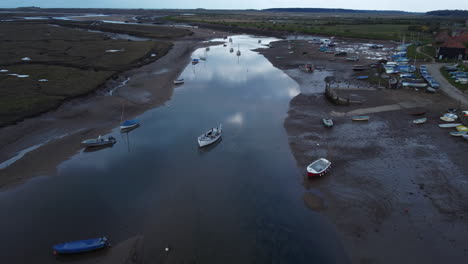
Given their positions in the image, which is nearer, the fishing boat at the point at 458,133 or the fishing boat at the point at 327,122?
the fishing boat at the point at 458,133

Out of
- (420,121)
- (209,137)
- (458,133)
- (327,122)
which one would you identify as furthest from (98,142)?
(458,133)

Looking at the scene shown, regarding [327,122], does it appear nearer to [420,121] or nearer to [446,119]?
[420,121]

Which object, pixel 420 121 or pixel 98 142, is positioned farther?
pixel 420 121

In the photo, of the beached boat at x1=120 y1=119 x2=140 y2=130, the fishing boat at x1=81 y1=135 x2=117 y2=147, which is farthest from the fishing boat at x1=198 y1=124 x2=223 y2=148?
the fishing boat at x1=81 y1=135 x2=117 y2=147

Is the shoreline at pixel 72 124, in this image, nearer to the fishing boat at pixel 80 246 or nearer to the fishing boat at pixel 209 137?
the fishing boat at pixel 80 246

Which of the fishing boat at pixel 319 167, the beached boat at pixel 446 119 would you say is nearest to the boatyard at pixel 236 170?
the fishing boat at pixel 319 167

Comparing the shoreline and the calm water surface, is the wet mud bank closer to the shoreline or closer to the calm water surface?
the calm water surface
